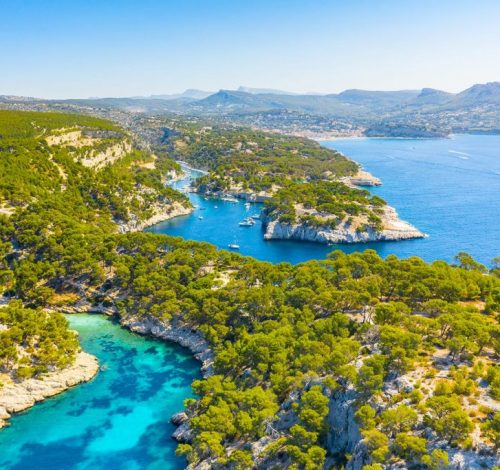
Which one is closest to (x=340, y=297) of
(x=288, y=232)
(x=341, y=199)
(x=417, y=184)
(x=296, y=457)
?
(x=296, y=457)

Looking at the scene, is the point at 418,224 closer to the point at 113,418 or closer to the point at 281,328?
the point at 281,328

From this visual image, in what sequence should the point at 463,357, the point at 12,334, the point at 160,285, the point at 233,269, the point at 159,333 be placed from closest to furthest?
the point at 463,357 → the point at 12,334 → the point at 159,333 → the point at 160,285 → the point at 233,269

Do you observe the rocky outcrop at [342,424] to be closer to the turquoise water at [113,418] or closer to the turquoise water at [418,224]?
the turquoise water at [113,418]

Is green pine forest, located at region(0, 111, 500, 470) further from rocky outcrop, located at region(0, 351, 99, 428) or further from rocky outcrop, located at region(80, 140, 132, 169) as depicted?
rocky outcrop, located at region(80, 140, 132, 169)

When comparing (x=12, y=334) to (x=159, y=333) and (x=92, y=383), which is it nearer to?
(x=92, y=383)

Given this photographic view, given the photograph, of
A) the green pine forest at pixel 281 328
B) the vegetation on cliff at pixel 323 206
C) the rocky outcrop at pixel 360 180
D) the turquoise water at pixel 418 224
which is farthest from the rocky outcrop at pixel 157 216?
the rocky outcrop at pixel 360 180

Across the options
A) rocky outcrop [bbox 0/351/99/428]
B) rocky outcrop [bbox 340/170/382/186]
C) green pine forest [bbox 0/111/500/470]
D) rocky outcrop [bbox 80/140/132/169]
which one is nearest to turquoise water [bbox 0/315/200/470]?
rocky outcrop [bbox 0/351/99/428]
